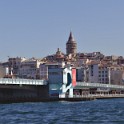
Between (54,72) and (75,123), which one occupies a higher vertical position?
(54,72)

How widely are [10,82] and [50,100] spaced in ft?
35.2

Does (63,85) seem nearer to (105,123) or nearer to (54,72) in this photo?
(54,72)

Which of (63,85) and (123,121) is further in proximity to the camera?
(63,85)

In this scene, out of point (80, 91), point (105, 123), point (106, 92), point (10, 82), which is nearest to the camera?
point (105, 123)

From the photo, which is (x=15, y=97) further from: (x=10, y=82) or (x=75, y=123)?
(x=75, y=123)

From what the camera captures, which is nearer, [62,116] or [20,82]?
[62,116]

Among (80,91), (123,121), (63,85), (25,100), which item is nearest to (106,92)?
(80,91)

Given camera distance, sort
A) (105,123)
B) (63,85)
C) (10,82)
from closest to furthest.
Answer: (105,123) < (10,82) < (63,85)

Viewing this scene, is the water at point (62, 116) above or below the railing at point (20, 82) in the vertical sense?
below

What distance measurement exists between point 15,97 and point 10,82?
34.1 ft

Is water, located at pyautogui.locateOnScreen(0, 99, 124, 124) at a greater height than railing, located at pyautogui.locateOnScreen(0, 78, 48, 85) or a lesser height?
lesser

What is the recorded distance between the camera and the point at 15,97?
363 feet

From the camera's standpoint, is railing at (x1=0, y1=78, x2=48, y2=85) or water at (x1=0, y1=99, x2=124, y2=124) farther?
railing at (x1=0, y1=78, x2=48, y2=85)

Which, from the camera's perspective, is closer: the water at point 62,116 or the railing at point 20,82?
the water at point 62,116
